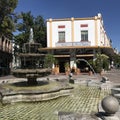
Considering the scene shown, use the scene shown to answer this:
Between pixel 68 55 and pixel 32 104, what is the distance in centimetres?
2851

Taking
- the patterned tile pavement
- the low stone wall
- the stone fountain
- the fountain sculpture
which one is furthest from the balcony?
the patterned tile pavement

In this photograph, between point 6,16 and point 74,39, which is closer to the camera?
point 6,16

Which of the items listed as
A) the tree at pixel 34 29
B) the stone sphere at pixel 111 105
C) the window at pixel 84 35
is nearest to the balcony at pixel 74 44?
the window at pixel 84 35

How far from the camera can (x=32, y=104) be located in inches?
448

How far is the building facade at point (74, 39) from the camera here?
127 feet

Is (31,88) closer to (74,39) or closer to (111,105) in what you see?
(111,105)

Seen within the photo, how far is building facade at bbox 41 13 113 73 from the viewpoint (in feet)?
127

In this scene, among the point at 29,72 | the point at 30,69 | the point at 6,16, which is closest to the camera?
the point at 29,72

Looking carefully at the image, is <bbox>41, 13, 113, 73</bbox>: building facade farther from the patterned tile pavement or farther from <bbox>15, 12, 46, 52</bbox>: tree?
the patterned tile pavement

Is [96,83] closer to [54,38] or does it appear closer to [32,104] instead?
[32,104]

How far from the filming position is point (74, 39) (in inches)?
1553

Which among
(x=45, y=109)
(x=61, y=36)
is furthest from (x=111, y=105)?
(x=61, y=36)

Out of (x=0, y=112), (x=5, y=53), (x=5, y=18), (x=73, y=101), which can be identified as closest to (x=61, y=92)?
(x=73, y=101)

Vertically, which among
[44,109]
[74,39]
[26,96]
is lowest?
[44,109]
